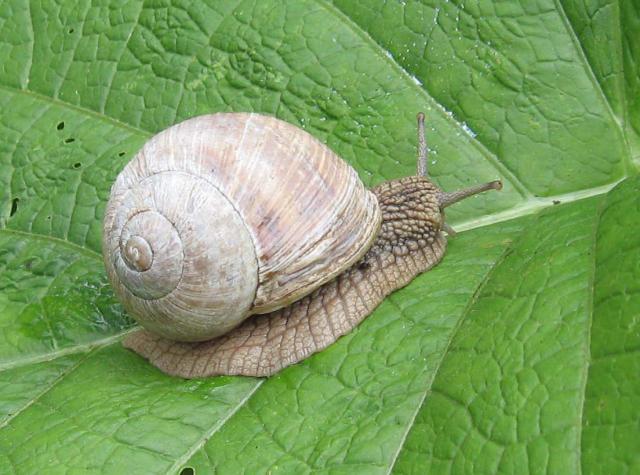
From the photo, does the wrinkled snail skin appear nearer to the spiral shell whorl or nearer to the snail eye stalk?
the snail eye stalk

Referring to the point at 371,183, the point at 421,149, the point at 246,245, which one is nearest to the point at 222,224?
the point at 246,245

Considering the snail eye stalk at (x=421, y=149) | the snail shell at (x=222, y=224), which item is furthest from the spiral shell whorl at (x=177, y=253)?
the snail eye stalk at (x=421, y=149)

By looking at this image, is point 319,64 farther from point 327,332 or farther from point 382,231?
point 327,332

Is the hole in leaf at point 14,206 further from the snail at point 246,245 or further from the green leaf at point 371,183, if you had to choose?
the snail at point 246,245

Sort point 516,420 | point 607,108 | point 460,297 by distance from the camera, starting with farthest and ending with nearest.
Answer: point 607,108
point 460,297
point 516,420

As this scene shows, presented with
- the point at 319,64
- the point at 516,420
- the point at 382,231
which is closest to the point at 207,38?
the point at 319,64

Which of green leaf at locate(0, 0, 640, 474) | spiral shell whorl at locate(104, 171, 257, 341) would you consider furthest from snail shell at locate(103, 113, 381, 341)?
green leaf at locate(0, 0, 640, 474)

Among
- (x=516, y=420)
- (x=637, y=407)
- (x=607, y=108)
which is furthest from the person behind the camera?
(x=607, y=108)
